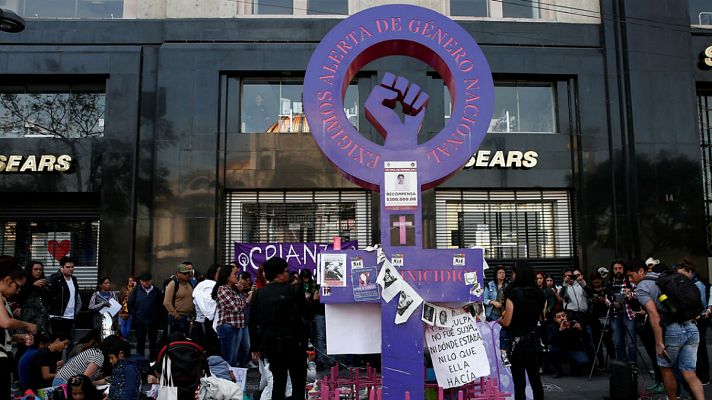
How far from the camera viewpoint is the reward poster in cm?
598

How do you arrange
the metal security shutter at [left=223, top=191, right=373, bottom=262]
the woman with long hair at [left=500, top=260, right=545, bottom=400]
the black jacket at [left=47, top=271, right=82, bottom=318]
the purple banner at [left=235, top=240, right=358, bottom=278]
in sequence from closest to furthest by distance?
1. the woman with long hair at [left=500, top=260, right=545, bottom=400]
2. the black jacket at [left=47, top=271, right=82, bottom=318]
3. the purple banner at [left=235, top=240, right=358, bottom=278]
4. the metal security shutter at [left=223, top=191, right=373, bottom=262]

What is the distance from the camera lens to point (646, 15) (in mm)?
15734

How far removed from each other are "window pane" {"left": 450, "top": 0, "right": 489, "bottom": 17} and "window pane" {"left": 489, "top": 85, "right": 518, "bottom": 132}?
218 centimetres

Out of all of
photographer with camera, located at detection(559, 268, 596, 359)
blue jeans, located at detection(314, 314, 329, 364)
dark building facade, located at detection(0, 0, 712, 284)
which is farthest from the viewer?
dark building facade, located at detection(0, 0, 712, 284)

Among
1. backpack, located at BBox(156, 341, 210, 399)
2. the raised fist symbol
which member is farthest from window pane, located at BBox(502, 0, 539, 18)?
backpack, located at BBox(156, 341, 210, 399)

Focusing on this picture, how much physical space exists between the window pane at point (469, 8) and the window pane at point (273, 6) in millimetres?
4522

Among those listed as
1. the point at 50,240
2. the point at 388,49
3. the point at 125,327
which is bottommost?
the point at 125,327

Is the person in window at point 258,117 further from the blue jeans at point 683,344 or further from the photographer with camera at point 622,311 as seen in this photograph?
the blue jeans at point 683,344

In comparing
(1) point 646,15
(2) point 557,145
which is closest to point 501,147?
(2) point 557,145

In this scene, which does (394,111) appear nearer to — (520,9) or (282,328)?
(282,328)

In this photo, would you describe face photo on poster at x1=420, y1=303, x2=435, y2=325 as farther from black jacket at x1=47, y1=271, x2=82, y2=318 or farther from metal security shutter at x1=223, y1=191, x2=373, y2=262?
metal security shutter at x1=223, y1=191, x2=373, y2=262

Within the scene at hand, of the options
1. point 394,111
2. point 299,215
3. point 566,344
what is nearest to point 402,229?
point 394,111

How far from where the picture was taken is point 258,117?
1586 centimetres

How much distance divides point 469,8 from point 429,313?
1256cm
